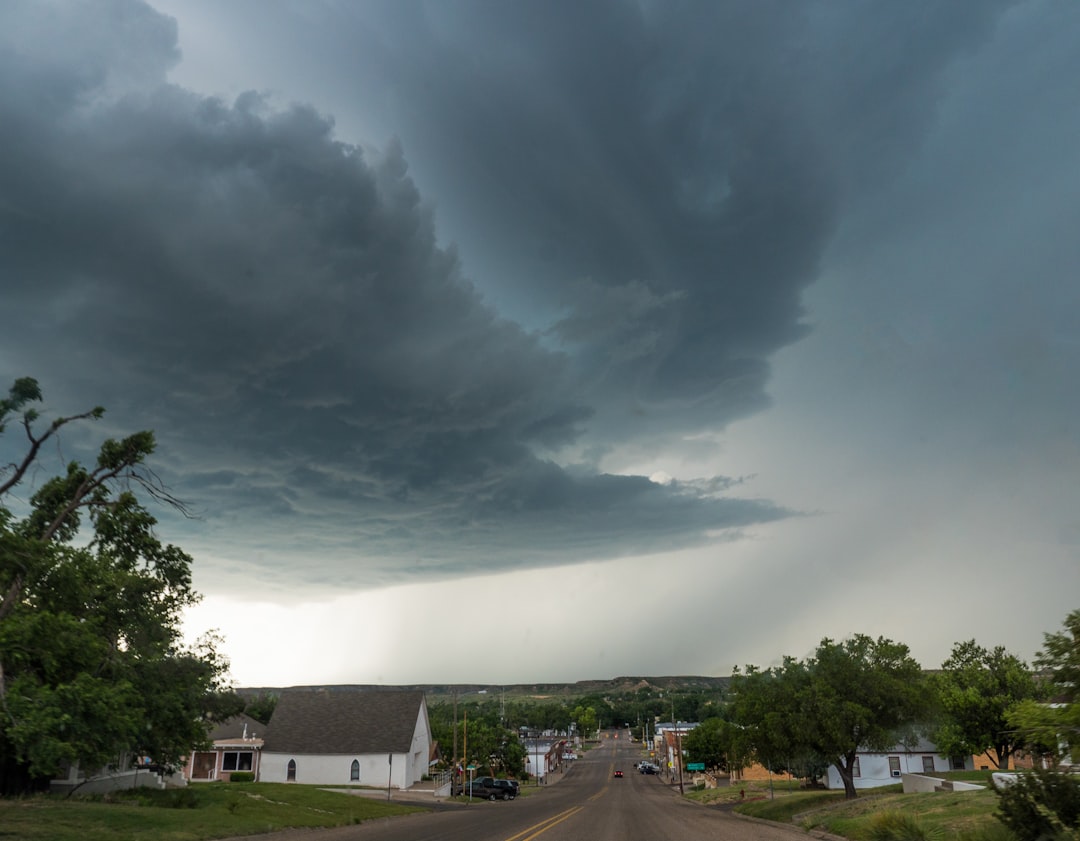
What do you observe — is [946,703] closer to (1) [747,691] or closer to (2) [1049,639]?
(1) [747,691]

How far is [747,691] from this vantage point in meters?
46.8

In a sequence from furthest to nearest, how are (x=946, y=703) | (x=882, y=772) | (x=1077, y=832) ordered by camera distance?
(x=882, y=772) → (x=946, y=703) → (x=1077, y=832)

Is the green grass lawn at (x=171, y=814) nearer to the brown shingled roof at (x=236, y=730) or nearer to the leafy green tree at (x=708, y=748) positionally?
the brown shingled roof at (x=236, y=730)

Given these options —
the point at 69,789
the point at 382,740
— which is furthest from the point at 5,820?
the point at 382,740

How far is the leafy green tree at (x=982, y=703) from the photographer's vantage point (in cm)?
6212

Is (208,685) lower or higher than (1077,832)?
higher

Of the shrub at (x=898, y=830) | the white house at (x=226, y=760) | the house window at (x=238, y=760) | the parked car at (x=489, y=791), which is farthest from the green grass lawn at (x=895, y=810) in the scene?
the house window at (x=238, y=760)

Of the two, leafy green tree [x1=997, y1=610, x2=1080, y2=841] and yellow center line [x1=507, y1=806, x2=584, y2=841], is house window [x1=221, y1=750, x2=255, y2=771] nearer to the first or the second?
yellow center line [x1=507, y1=806, x2=584, y2=841]

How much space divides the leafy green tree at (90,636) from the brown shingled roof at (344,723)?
4365cm

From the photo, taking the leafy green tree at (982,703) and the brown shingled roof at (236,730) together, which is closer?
the leafy green tree at (982,703)

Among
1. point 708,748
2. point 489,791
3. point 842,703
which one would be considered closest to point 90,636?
point 842,703

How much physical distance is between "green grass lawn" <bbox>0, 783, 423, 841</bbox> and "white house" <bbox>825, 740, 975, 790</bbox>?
162ft

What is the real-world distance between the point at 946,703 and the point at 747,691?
29.1 m

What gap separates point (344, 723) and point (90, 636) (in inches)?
2259
